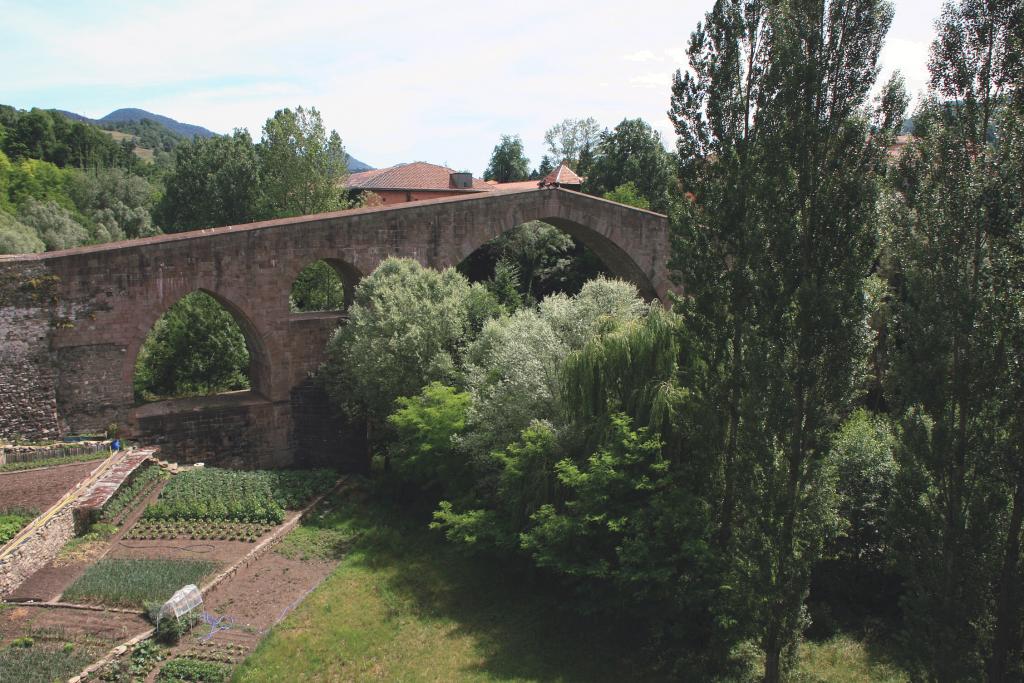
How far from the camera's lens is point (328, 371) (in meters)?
22.2

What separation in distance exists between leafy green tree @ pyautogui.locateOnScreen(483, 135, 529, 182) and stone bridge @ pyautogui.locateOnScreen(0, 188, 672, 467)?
40.3m

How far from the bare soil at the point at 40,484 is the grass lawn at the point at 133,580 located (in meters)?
2.21

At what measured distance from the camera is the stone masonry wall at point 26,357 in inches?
739

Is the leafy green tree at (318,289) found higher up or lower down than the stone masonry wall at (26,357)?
higher up

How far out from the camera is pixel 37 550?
14.8m

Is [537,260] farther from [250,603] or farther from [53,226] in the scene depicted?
[53,226]

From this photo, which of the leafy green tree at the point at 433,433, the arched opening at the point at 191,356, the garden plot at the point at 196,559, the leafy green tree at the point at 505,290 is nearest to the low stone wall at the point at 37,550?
the garden plot at the point at 196,559

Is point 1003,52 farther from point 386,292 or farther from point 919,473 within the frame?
point 386,292

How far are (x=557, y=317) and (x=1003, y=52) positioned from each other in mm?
9348

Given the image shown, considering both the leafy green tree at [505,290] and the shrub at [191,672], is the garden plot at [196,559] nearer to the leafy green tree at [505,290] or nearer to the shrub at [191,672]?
the shrub at [191,672]

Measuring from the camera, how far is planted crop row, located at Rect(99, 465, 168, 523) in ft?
55.5

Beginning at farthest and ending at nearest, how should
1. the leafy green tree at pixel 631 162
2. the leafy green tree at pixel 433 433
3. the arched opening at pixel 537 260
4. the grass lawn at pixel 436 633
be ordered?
the leafy green tree at pixel 631 162 < the arched opening at pixel 537 260 < the leafy green tree at pixel 433 433 < the grass lawn at pixel 436 633

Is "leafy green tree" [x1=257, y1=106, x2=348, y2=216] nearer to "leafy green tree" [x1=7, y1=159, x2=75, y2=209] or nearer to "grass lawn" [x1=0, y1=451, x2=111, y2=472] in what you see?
"grass lawn" [x1=0, y1=451, x2=111, y2=472]

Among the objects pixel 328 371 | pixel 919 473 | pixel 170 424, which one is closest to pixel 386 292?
pixel 328 371
